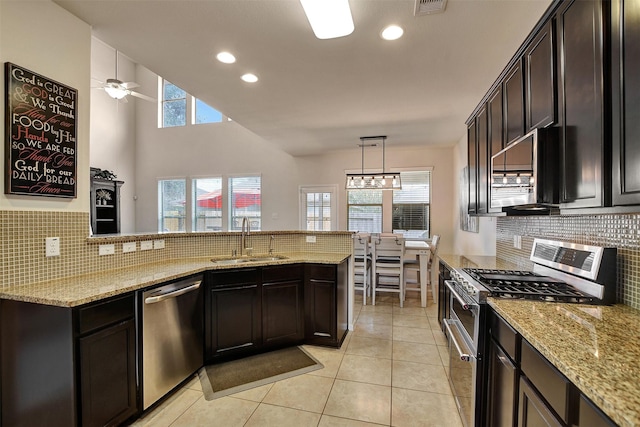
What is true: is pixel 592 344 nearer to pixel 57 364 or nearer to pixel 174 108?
pixel 57 364

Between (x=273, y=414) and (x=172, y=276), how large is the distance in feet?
3.95

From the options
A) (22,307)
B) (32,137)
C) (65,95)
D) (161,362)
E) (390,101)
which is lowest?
(161,362)

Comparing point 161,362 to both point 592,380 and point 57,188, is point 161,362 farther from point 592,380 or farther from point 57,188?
point 592,380

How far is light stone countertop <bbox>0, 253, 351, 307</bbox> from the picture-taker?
5.11 ft

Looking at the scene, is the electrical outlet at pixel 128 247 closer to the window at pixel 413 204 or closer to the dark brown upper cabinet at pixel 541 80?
the dark brown upper cabinet at pixel 541 80

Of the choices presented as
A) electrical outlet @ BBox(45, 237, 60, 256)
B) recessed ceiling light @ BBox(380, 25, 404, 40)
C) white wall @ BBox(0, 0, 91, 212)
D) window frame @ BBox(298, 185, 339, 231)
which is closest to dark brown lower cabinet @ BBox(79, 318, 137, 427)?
electrical outlet @ BBox(45, 237, 60, 256)

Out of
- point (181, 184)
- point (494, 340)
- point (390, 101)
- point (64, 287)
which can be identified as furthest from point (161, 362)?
point (181, 184)

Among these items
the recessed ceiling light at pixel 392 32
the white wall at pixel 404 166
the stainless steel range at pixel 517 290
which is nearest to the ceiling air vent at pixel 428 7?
the recessed ceiling light at pixel 392 32

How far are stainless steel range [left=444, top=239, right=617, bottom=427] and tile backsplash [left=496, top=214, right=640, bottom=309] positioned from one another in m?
0.04

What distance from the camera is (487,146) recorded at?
254cm

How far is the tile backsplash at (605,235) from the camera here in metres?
1.39

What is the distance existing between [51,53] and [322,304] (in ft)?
9.40

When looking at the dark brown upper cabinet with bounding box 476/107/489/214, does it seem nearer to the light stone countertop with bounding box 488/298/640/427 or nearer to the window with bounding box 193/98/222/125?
the light stone countertop with bounding box 488/298/640/427

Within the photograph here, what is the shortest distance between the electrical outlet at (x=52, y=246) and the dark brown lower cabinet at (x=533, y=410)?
8.91ft
